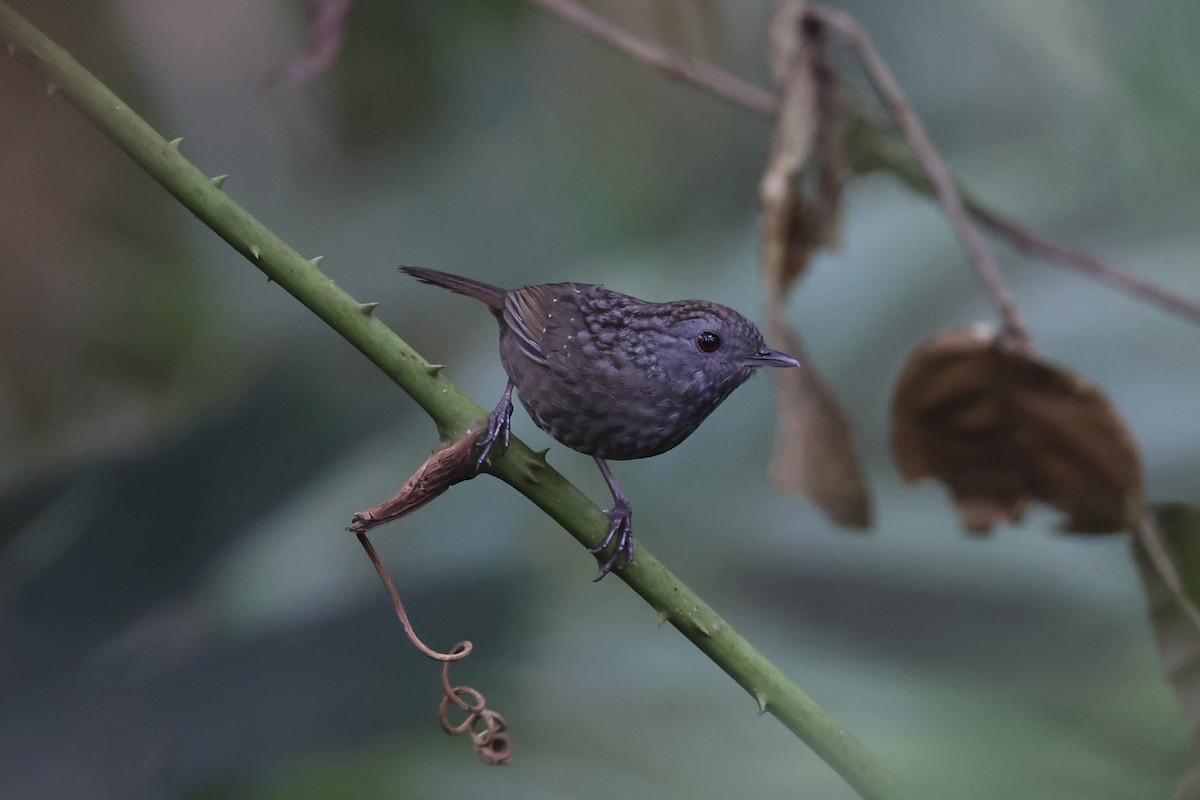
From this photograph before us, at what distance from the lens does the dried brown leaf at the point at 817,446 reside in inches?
50.4

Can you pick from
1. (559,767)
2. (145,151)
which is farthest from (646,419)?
(559,767)

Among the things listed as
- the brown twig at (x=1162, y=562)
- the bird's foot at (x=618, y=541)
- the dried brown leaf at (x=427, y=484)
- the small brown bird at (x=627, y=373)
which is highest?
the brown twig at (x=1162, y=562)

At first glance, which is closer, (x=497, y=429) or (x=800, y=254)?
(x=497, y=429)

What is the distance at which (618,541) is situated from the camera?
34.4 inches

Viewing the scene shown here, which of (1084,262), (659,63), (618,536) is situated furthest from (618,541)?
(1084,262)

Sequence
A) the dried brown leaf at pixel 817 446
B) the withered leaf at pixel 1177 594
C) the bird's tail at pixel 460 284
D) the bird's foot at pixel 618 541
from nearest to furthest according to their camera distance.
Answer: the bird's foot at pixel 618 541 < the bird's tail at pixel 460 284 < the withered leaf at pixel 1177 594 < the dried brown leaf at pixel 817 446

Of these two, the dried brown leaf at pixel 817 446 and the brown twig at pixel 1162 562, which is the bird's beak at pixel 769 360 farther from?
the brown twig at pixel 1162 562

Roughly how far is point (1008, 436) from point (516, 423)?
74cm

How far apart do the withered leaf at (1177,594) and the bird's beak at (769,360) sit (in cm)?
66

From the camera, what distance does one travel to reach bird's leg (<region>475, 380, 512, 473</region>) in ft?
2.40

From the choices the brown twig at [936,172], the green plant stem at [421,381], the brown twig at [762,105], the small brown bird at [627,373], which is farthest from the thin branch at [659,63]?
the green plant stem at [421,381]

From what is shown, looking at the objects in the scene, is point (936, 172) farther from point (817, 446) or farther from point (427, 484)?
point (427, 484)

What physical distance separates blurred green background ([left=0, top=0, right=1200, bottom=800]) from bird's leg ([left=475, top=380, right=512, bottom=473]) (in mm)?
650

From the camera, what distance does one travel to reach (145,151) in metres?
0.71
